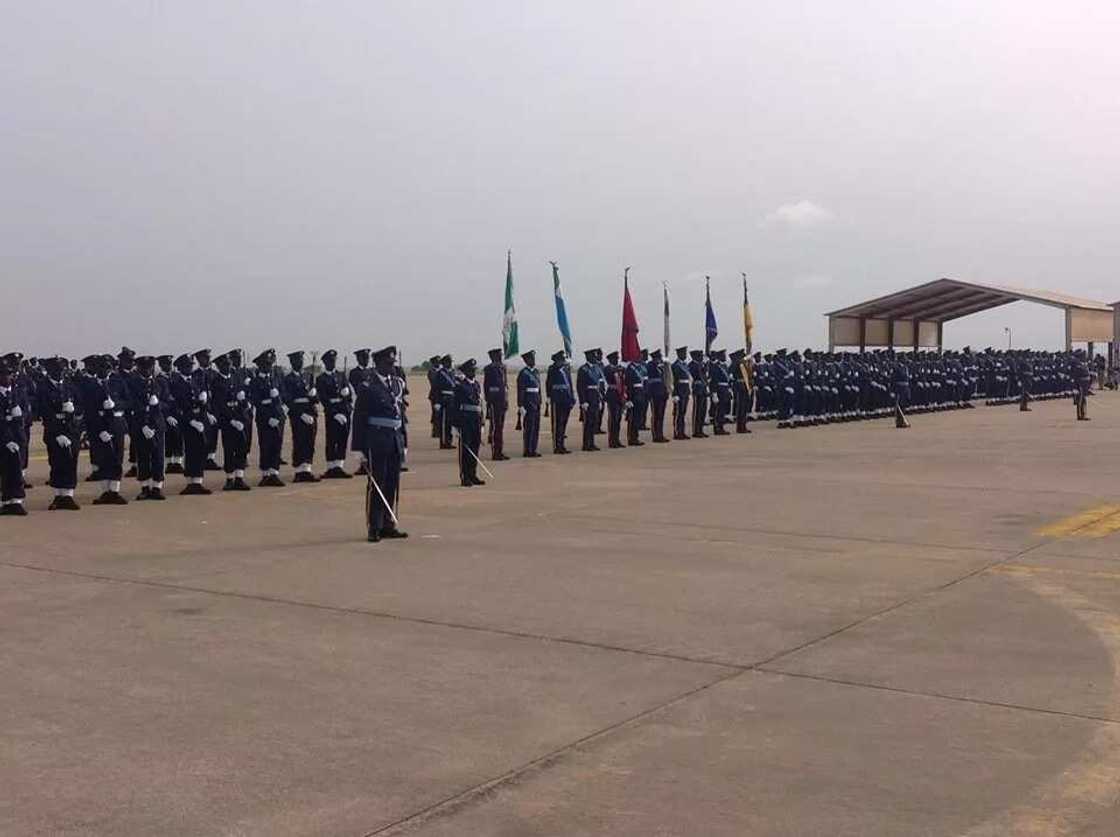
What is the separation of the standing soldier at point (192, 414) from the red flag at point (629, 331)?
35.3 feet

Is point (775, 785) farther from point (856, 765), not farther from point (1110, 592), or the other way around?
point (1110, 592)

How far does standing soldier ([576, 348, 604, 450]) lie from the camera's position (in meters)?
21.0

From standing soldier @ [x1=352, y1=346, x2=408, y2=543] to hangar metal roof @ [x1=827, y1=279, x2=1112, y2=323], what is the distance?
26.5m

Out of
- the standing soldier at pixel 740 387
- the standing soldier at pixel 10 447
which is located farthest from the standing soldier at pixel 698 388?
the standing soldier at pixel 10 447

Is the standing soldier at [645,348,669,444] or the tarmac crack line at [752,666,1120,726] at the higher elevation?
the standing soldier at [645,348,669,444]

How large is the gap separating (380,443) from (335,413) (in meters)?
6.13

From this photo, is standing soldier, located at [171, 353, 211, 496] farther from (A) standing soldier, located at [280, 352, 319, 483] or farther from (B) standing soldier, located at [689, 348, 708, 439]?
(B) standing soldier, located at [689, 348, 708, 439]

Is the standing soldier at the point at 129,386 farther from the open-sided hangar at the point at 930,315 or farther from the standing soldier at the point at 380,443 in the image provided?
the open-sided hangar at the point at 930,315

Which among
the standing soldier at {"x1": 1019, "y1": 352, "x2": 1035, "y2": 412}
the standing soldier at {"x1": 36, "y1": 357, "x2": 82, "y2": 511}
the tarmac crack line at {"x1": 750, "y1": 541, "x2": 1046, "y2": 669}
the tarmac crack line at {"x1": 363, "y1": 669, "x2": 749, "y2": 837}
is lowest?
the tarmac crack line at {"x1": 363, "y1": 669, "x2": 749, "y2": 837}

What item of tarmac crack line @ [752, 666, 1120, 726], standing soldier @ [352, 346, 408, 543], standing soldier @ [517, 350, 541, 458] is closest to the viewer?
tarmac crack line @ [752, 666, 1120, 726]

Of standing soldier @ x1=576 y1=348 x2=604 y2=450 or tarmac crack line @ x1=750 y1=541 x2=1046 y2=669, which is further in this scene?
standing soldier @ x1=576 y1=348 x2=604 y2=450

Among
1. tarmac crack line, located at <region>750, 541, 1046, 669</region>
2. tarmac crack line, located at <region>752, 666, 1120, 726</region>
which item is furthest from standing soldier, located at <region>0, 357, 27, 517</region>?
tarmac crack line, located at <region>752, 666, 1120, 726</region>

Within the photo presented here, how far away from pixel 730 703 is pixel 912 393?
28885 millimetres

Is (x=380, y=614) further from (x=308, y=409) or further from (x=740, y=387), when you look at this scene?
(x=740, y=387)
